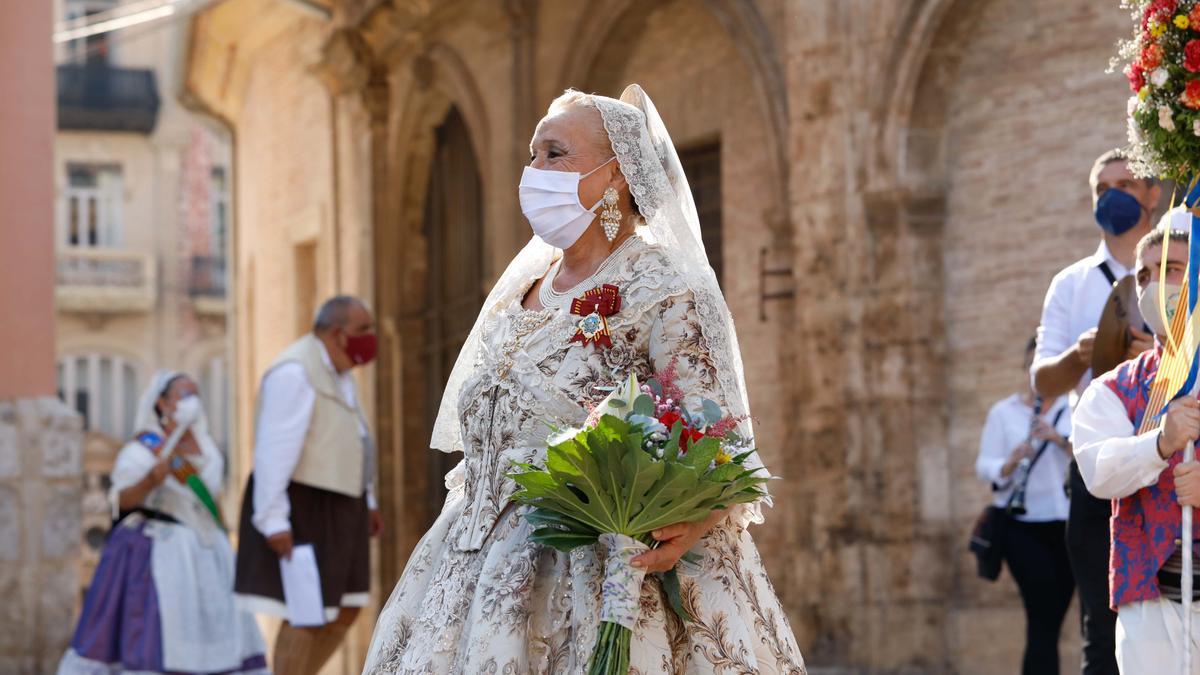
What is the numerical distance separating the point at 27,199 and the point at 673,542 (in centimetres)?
898

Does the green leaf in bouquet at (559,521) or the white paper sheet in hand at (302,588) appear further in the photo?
the white paper sheet in hand at (302,588)

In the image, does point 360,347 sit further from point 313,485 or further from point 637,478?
point 637,478

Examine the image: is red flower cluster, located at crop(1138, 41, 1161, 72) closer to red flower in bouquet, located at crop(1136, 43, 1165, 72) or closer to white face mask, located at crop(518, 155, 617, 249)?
red flower in bouquet, located at crop(1136, 43, 1165, 72)

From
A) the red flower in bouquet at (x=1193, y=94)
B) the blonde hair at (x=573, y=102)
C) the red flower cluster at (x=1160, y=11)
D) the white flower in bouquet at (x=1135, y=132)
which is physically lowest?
the white flower in bouquet at (x=1135, y=132)

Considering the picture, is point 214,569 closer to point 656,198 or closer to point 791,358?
point 791,358

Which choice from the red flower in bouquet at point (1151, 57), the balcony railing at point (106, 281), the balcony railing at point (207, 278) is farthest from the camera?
the balcony railing at point (207, 278)

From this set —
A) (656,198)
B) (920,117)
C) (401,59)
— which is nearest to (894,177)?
(920,117)

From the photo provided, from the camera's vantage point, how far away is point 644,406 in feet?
15.6

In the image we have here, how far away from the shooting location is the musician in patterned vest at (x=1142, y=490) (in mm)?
5555

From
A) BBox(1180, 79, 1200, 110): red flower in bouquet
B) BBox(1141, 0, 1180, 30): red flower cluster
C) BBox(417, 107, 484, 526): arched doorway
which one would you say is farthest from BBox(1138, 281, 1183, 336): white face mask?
BBox(417, 107, 484, 526): arched doorway

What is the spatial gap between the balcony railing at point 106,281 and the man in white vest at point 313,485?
121ft

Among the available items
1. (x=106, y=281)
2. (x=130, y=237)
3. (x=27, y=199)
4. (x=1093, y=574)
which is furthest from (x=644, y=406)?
(x=130, y=237)

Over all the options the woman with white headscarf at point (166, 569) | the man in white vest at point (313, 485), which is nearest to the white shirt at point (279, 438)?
the man in white vest at point (313, 485)

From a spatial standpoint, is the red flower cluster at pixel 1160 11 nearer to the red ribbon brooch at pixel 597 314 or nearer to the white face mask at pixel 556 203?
the white face mask at pixel 556 203
